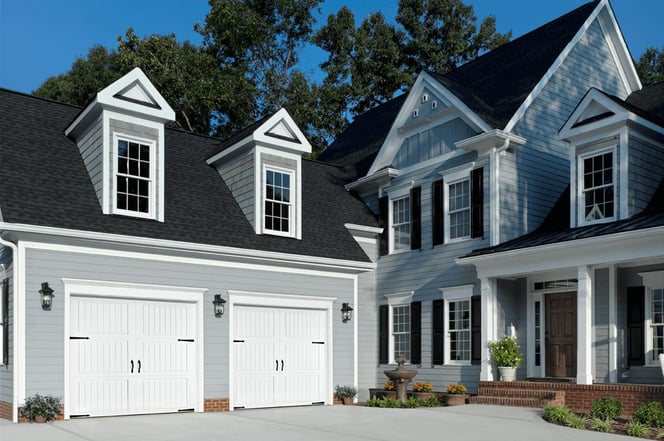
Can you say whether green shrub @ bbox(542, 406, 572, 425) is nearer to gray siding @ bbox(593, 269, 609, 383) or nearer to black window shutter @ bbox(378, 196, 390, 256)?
gray siding @ bbox(593, 269, 609, 383)

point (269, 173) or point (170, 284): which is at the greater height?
point (269, 173)

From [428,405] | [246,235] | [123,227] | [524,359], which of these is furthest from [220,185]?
[524,359]

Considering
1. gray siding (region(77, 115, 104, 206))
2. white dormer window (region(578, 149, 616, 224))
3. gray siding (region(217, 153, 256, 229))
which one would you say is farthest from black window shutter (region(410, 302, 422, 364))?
Answer: gray siding (region(77, 115, 104, 206))

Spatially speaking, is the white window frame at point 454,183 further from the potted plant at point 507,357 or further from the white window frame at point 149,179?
the white window frame at point 149,179

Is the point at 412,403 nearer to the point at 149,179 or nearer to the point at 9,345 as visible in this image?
the point at 149,179

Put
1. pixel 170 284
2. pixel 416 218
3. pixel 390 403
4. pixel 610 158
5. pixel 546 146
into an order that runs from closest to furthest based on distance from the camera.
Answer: pixel 170 284
pixel 610 158
pixel 390 403
pixel 546 146
pixel 416 218

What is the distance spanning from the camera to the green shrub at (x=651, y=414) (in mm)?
12281

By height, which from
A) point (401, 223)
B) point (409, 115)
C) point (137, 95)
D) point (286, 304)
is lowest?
point (286, 304)

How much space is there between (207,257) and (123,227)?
2017 millimetres

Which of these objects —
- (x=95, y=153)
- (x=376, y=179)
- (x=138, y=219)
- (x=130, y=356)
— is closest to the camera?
(x=130, y=356)

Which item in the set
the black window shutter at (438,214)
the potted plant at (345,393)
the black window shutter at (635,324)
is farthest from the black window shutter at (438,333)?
the black window shutter at (635,324)

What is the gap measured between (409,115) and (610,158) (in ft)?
19.7

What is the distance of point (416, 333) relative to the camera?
63.8 ft

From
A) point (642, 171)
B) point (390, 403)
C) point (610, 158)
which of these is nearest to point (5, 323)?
point (390, 403)
